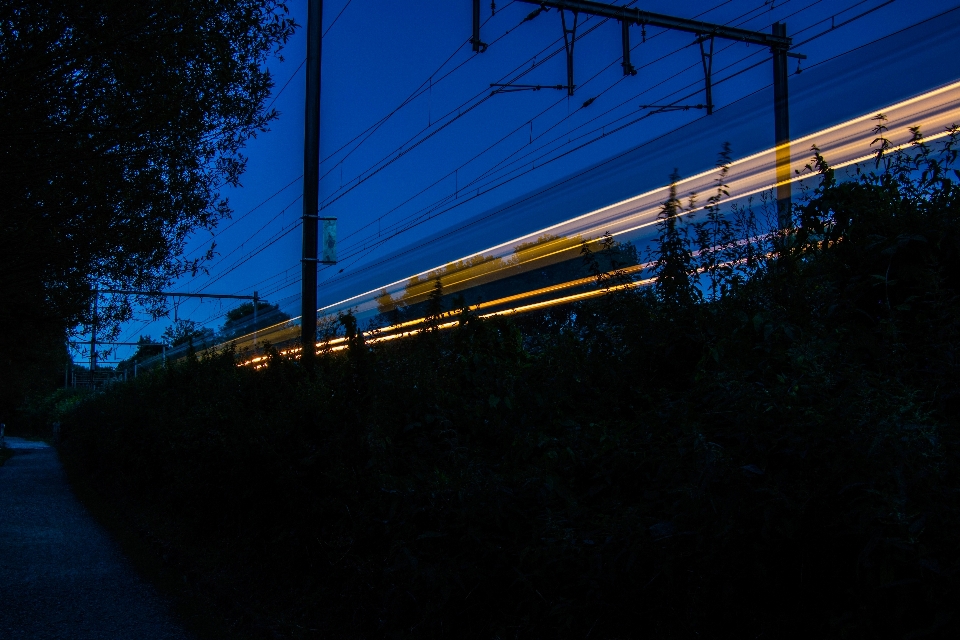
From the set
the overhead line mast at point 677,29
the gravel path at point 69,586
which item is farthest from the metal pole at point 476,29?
the gravel path at point 69,586

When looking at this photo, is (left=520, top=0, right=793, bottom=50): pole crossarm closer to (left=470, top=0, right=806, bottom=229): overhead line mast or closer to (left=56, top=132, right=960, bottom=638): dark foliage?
(left=470, top=0, right=806, bottom=229): overhead line mast

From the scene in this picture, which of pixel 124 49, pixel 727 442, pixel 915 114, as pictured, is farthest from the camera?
pixel 124 49

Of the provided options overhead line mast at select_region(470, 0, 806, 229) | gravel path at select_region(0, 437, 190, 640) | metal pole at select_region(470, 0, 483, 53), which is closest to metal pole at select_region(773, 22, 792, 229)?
overhead line mast at select_region(470, 0, 806, 229)

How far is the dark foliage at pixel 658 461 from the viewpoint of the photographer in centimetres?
279

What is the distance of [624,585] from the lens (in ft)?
11.0

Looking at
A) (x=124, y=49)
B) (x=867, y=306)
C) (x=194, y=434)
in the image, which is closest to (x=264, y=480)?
(x=194, y=434)

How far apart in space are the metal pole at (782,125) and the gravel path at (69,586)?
5463 mm

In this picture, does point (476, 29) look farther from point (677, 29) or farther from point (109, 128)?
point (109, 128)

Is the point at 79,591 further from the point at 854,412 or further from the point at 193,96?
the point at 854,412

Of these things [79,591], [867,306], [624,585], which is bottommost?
[79,591]

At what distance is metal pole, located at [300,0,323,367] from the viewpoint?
11.3m

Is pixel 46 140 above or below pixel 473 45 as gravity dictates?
below

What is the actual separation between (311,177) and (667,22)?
17.1 feet

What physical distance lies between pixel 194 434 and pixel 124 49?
490cm
